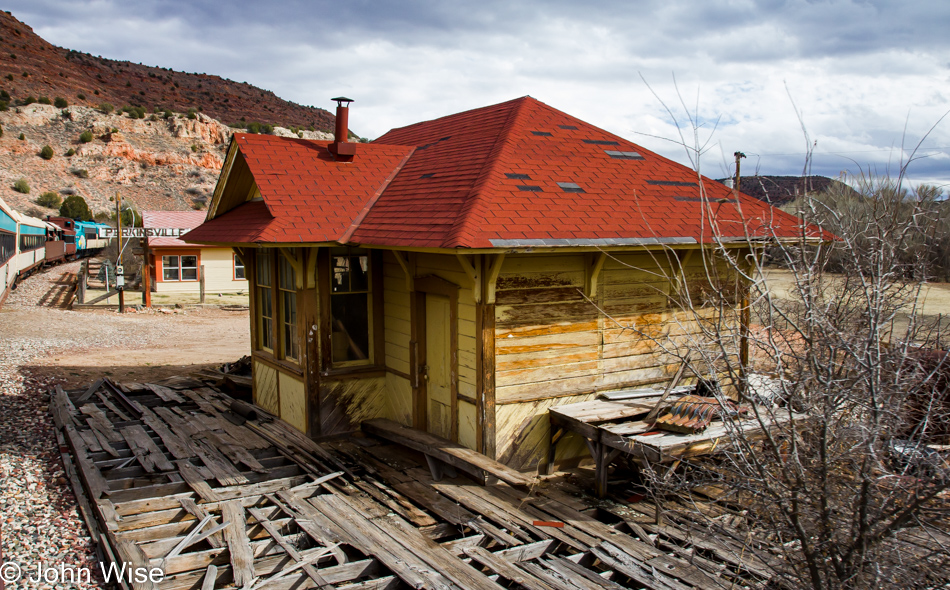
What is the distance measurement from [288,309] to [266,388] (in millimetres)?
1607

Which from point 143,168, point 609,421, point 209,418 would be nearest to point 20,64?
point 143,168

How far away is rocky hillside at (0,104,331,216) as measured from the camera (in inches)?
2387

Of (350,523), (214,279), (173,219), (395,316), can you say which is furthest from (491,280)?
(173,219)

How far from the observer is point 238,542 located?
5.77 metres

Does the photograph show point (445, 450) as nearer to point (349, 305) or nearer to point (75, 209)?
point (349, 305)

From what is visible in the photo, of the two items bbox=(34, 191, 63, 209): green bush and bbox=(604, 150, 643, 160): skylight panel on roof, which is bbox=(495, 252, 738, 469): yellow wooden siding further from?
bbox=(34, 191, 63, 209): green bush

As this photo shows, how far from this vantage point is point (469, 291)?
7.45 meters

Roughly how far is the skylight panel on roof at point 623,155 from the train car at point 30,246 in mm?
26721

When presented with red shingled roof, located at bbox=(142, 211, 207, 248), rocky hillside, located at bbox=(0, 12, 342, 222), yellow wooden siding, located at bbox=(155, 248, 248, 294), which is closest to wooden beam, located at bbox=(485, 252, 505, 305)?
red shingled roof, located at bbox=(142, 211, 207, 248)

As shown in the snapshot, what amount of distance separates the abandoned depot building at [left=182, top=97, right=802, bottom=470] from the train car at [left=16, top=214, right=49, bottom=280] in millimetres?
22967

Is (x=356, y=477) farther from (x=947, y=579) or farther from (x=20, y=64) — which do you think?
(x=20, y=64)

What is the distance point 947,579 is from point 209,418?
31.0ft

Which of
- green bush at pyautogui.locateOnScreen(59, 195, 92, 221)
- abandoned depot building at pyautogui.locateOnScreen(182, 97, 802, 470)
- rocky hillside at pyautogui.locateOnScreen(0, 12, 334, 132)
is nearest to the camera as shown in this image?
abandoned depot building at pyautogui.locateOnScreen(182, 97, 802, 470)

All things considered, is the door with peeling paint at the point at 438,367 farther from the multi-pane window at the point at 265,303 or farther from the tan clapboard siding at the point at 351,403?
the multi-pane window at the point at 265,303
